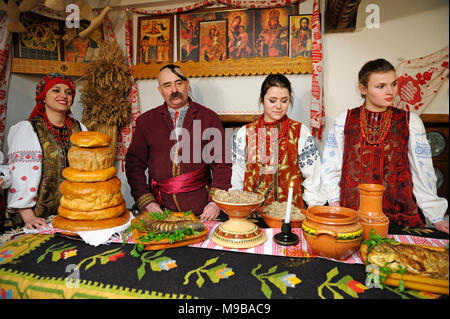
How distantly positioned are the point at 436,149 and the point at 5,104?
4.97 meters

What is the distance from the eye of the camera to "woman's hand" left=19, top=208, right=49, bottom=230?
6.43 feet

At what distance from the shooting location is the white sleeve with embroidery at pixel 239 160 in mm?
2486

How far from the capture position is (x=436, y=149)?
3.05m

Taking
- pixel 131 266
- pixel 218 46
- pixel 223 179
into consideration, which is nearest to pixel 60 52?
pixel 218 46

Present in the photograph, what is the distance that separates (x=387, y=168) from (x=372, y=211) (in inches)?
30.4

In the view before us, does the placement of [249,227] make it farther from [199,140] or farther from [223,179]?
[199,140]

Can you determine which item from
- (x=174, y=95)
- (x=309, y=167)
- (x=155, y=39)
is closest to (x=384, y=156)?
(x=309, y=167)

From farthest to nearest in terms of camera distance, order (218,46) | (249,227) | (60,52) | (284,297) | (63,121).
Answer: (60,52), (218,46), (63,121), (249,227), (284,297)

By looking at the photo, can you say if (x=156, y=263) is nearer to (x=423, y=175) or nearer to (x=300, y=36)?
(x=423, y=175)

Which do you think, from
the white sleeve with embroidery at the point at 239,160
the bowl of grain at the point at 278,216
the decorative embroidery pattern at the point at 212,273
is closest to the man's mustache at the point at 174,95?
the white sleeve with embroidery at the point at 239,160

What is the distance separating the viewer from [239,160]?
249cm

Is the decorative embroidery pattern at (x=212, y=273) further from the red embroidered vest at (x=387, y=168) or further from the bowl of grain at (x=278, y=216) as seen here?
the red embroidered vest at (x=387, y=168)

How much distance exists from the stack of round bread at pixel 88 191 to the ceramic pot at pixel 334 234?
1.18 m
